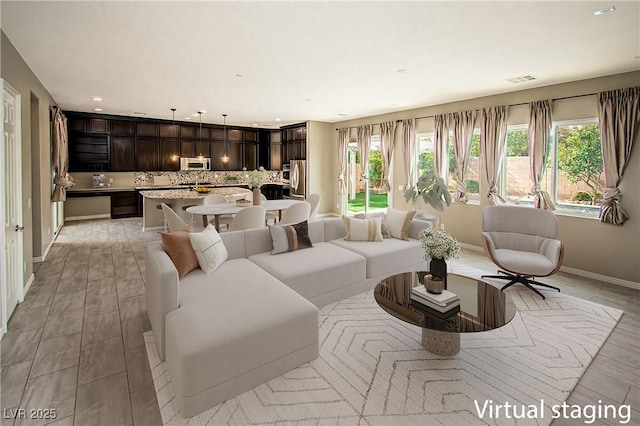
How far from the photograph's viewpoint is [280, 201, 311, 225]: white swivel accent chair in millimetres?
5598

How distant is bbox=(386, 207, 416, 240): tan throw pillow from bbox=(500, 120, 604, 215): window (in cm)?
238

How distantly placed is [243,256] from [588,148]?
513 cm

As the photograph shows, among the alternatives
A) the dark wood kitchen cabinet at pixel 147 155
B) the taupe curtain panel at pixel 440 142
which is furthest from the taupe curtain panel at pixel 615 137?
the dark wood kitchen cabinet at pixel 147 155

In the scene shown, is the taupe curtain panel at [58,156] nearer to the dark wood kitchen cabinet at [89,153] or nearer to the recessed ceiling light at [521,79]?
the dark wood kitchen cabinet at [89,153]

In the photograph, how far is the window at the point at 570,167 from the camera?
494 cm

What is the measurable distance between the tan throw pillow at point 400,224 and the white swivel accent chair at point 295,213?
1.45 metres

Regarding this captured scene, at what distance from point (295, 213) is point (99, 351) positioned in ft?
11.1

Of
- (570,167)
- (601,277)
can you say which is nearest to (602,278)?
(601,277)

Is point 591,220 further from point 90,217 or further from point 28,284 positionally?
point 90,217

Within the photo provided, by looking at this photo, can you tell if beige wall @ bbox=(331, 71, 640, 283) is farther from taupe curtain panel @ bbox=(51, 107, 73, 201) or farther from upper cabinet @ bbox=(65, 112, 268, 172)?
taupe curtain panel @ bbox=(51, 107, 73, 201)

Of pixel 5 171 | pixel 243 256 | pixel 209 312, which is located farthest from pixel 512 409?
pixel 5 171

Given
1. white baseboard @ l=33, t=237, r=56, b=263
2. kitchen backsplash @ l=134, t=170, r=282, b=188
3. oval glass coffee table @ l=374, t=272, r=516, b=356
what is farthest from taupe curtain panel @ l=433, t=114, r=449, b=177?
white baseboard @ l=33, t=237, r=56, b=263

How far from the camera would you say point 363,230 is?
4.66 m

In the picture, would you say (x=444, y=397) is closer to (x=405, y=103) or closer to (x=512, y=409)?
(x=512, y=409)
